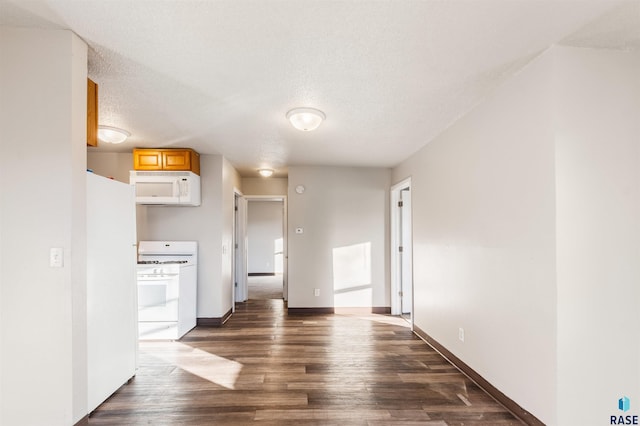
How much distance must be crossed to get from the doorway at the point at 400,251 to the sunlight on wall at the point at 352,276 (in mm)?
397

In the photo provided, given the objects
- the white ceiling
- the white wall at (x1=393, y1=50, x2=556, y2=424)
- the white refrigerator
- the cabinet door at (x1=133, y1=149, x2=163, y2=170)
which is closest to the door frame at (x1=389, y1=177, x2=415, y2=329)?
the white wall at (x1=393, y1=50, x2=556, y2=424)

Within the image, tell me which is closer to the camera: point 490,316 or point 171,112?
point 490,316

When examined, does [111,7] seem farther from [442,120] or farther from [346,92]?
[442,120]

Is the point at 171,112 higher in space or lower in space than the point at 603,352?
higher

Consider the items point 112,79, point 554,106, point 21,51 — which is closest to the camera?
point 21,51

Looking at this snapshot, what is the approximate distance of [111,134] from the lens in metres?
3.14

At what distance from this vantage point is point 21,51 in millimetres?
1699

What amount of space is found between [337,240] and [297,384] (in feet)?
8.72

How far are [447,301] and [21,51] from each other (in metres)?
3.73

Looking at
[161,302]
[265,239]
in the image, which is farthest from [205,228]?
[265,239]

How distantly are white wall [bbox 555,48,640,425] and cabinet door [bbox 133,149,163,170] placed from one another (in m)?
4.04

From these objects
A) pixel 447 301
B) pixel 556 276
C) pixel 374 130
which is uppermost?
pixel 374 130

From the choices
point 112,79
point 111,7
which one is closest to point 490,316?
point 111,7

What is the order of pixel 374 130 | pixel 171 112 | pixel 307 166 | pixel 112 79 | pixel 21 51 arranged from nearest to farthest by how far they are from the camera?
pixel 21 51, pixel 112 79, pixel 171 112, pixel 374 130, pixel 307 166
